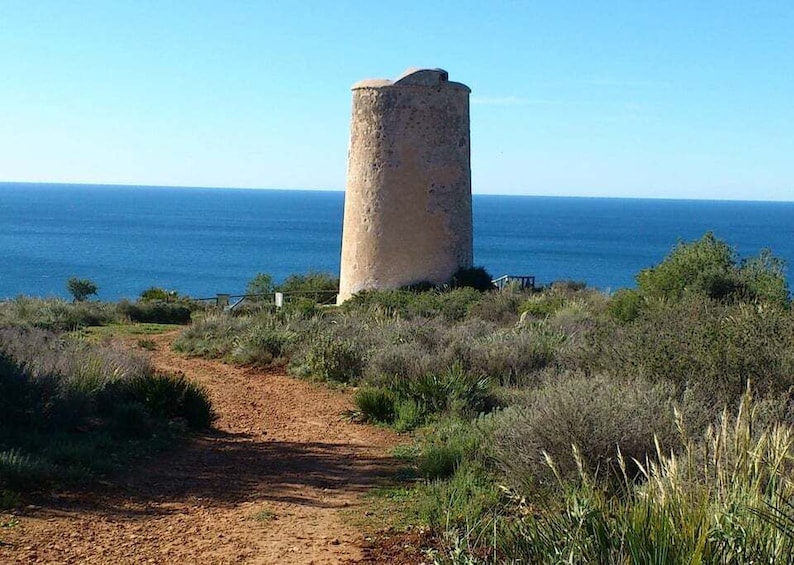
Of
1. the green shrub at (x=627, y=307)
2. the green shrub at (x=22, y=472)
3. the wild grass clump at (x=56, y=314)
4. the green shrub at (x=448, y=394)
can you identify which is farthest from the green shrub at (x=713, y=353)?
the wild grass clump at (x=56, y=314)

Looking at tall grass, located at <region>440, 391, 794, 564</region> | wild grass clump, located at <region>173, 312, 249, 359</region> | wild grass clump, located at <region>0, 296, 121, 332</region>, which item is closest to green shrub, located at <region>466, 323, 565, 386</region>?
wild grass clump, located at <region>173, 312, 249, 359</region>

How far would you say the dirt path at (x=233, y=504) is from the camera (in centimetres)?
552

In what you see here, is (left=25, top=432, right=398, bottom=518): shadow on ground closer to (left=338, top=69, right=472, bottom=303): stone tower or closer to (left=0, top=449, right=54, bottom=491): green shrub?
(left=0, top=449, right=54, bottom=491): green shrub

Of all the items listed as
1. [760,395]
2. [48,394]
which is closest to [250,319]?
[48,394]

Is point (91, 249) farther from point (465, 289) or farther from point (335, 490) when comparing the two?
point (335, 490)

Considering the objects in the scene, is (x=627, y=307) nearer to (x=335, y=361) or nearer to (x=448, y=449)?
(x=335, y=361)

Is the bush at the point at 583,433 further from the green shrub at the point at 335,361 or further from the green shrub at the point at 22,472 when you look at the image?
the green shrub at the point at 335,361

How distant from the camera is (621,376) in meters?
8.35

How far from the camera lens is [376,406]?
998cm

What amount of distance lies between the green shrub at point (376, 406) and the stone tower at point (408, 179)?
1091 centimetres

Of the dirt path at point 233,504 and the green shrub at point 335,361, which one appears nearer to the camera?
the dirt path at point 233,504

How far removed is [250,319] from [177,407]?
25.0 ft

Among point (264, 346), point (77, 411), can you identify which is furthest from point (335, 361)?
point (77, 411)

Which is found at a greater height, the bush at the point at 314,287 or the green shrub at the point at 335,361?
the green shrub at the point at 335,361
